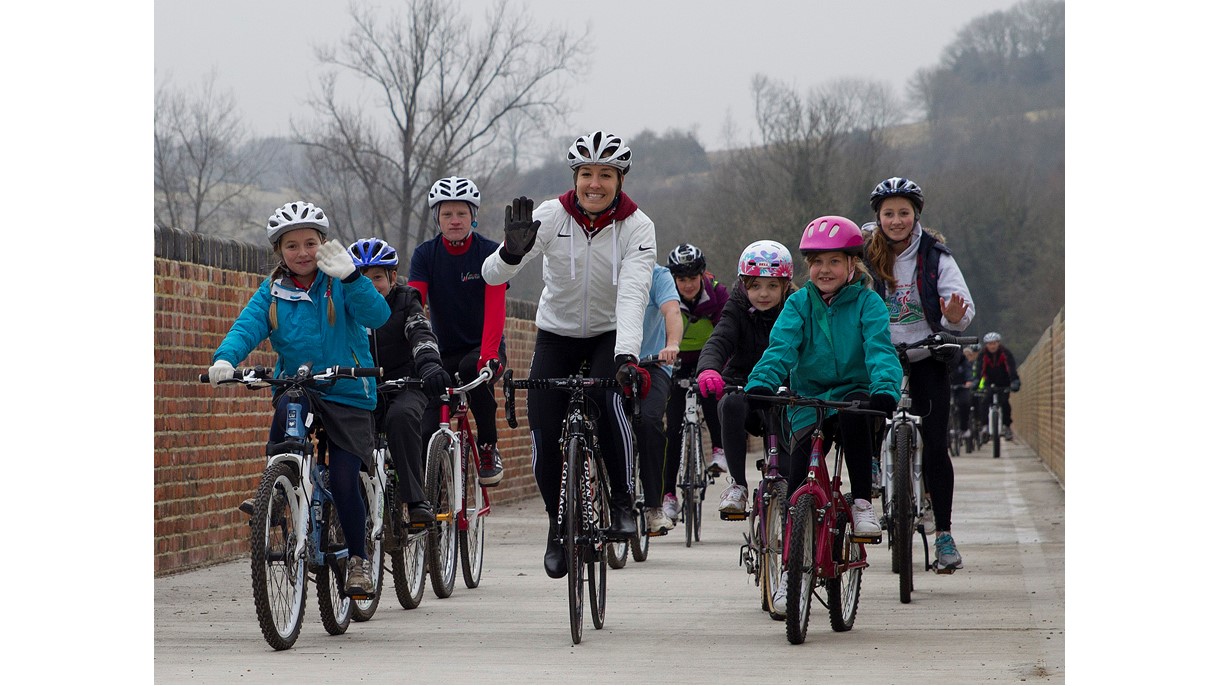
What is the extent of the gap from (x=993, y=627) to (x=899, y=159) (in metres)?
55.8

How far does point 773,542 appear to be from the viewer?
7.12 metres

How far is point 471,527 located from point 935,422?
263 centimetres

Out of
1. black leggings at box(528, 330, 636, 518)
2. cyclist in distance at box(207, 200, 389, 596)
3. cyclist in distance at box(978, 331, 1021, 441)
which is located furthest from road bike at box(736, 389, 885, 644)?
cyclist in distance at box(978, 331, 1021, 441)

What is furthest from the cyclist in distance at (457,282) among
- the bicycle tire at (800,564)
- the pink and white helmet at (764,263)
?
the bicycle tire at (800,564)

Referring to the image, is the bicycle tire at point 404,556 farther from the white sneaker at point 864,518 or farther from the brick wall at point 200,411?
the white sneaker at point 864,518

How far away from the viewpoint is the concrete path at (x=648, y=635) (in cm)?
587

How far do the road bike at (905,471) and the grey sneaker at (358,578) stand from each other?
8.68 feet

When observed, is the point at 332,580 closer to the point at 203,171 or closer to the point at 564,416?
the point at 564,416

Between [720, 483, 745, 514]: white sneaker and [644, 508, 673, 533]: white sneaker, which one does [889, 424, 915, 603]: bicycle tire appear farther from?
[644, 508, 673, 533]: white sneaker

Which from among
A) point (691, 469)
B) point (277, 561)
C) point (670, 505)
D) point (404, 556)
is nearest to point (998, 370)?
point (691, 469)

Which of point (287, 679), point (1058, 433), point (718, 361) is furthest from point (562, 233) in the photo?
point (1058, 433)

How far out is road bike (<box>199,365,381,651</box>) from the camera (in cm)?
625

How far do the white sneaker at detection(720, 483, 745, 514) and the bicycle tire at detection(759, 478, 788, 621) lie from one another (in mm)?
395

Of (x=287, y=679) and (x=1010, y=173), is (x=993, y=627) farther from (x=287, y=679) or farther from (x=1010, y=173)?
(x=1010, y=173)
